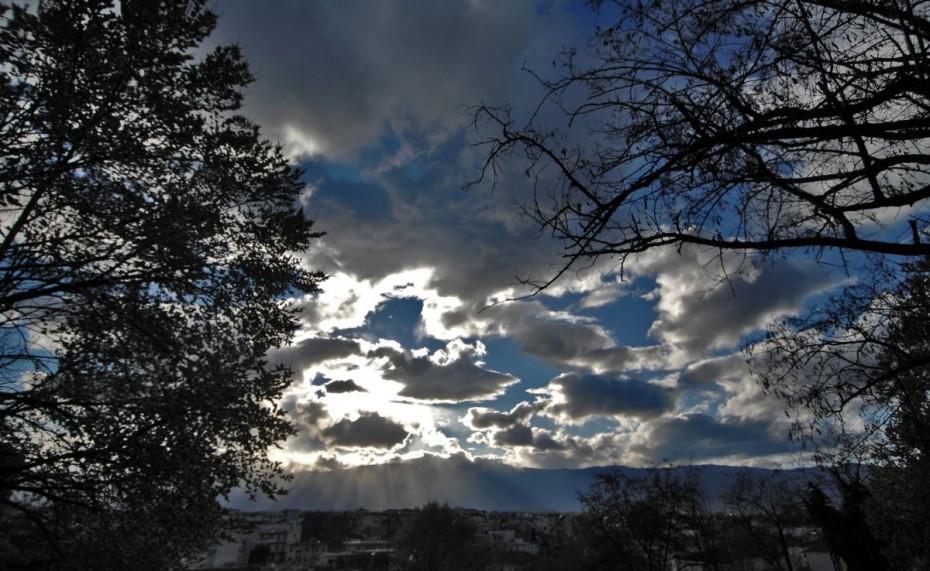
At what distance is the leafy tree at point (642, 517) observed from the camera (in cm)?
3130

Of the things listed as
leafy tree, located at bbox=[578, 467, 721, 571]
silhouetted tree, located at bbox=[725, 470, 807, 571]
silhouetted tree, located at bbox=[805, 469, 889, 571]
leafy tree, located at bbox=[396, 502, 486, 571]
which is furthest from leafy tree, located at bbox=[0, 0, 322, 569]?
leafy tree, located at bbox=[396, 502, 486, 571]

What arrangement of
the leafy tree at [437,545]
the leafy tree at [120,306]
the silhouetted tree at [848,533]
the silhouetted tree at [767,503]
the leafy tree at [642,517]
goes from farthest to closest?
the leafy tree at [437,545], the silhouetted tree at [767,503], the leafy tree at [642,517], the silhouetted tree at [848,533], the leafy tree at [120,306]

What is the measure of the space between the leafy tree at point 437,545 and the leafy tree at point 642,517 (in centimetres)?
2890

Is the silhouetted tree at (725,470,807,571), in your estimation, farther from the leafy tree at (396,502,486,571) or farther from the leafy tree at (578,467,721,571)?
the leafy tree at (396,502,486,571)

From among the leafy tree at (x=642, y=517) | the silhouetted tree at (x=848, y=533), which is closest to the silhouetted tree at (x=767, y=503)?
the silhouetted tree at (x=848, y=533)

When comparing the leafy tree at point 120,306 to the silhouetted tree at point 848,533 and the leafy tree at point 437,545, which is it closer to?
the silhouetted tree at point 848,533

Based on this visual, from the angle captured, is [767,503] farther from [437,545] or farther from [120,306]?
[120,306]

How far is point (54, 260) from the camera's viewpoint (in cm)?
645

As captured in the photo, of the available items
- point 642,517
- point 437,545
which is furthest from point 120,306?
point 437,545

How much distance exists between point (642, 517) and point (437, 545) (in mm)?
36955

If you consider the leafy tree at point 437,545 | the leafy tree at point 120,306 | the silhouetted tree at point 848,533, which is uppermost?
the leafy tree at point 120,306

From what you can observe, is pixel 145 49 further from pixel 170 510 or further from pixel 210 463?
pixel 170 510

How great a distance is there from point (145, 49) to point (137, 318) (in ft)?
14.5

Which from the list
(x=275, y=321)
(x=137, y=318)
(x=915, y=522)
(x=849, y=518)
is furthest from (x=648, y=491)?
(x=137, y=318)
